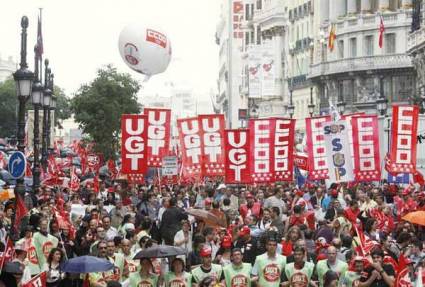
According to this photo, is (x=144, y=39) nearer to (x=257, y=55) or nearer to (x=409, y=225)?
(x=409, y=225)

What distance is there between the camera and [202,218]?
69.6 feet

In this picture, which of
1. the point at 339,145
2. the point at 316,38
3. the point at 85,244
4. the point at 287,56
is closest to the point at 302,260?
the point at 85,244

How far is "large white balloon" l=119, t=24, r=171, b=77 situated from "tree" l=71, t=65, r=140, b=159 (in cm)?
2892

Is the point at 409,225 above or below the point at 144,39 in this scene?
below

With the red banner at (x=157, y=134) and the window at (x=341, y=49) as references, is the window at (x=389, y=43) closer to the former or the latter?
the window at (x=341, y=49)

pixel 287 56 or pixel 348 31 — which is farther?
pixel 287 56

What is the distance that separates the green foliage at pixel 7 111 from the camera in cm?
14689

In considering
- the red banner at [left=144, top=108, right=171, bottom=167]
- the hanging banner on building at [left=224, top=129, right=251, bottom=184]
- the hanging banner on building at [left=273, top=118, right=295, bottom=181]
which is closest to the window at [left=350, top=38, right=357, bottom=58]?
the red banner at [left=144, top=108, right=171, bottom=167]

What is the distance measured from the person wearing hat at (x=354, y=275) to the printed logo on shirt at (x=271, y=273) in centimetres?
75

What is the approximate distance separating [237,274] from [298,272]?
0.69 meters

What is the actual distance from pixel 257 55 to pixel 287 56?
671 centimetres

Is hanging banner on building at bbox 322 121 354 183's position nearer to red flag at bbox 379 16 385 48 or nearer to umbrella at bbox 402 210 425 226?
umbrella at bbox 402 210 425 226

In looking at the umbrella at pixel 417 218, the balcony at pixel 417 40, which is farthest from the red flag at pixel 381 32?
the umbrella at pixel 417 218

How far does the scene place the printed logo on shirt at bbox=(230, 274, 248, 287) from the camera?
15.2m
